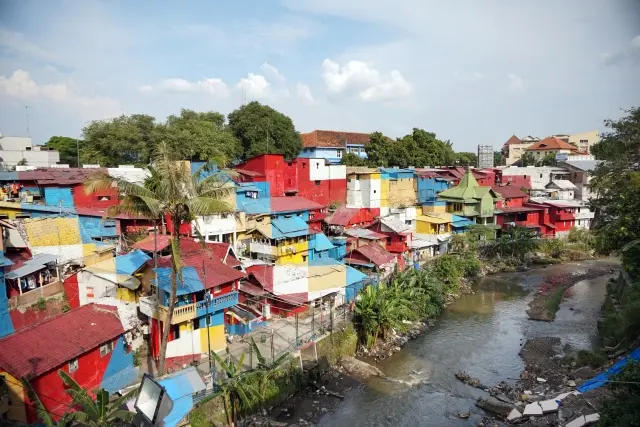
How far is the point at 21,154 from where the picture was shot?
3628cm

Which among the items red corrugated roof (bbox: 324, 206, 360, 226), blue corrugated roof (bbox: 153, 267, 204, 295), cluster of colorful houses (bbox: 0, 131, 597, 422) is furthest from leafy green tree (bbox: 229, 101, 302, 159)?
blue corrugated roof (bbox: 153, 267, 204, 295)

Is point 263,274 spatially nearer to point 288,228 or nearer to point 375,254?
point 288,228

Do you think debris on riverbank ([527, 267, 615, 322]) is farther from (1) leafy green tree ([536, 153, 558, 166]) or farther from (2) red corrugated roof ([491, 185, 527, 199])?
(1) leafy green tree ([536, 153, 558, 166])

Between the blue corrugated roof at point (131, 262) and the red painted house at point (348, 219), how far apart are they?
16.4 meters

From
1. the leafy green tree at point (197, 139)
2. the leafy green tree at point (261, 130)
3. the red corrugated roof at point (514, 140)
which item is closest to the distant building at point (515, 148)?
the red corrugated roof at point (514, 140)

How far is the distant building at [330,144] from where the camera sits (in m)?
52.4

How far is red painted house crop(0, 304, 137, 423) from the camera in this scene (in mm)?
12133

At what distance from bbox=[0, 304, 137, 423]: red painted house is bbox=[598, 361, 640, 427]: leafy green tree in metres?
13.9

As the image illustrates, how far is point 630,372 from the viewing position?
10.3 metres

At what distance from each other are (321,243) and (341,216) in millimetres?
6442

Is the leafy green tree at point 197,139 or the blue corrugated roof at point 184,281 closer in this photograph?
the blue corrugated roof at point 184,281

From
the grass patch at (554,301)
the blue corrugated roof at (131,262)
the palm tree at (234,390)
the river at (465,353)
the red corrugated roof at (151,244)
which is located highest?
the red corrugated roof at (151,244)

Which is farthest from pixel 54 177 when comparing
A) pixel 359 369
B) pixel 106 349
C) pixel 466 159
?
pixel 466 159

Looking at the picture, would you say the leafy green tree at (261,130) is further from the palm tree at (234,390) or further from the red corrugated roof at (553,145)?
the red corrugated roof at (553,145)
